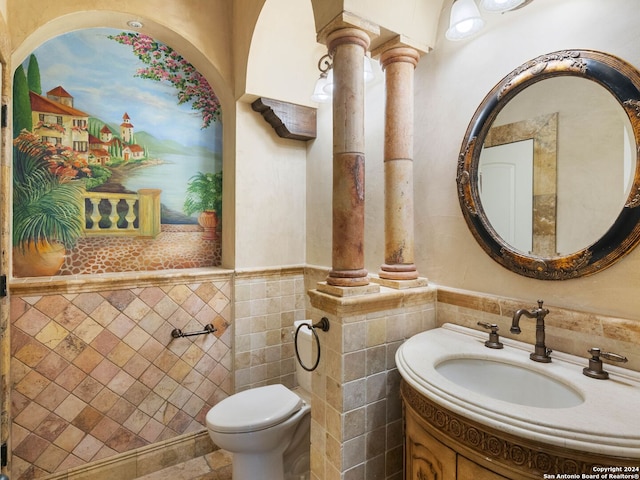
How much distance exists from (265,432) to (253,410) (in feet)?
0.46

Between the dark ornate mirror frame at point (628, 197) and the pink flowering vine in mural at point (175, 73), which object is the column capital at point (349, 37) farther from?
the pink flowering vine in mural at point (175, 73)

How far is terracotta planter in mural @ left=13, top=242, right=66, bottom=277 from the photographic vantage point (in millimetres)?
1920

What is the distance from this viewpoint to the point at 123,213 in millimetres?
2203

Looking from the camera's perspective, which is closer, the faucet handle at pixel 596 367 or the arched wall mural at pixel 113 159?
the faucet handle at pixel 596 367

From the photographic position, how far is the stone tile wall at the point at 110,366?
5.93ft

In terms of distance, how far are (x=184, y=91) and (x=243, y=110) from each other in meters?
0.44

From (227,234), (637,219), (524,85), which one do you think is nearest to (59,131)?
(227,234)

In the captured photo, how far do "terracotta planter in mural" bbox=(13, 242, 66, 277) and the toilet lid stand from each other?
1.29 m

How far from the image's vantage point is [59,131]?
2.01 meters

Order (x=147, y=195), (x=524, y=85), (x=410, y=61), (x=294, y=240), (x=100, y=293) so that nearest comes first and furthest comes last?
1. (x=524, y=85)
2. (x=410, y=61)
3. (x=100, y=293)
4. (x=147, y=195)
5. (x=294, y=240)

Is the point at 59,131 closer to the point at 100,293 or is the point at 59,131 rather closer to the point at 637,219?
the point at 100,293

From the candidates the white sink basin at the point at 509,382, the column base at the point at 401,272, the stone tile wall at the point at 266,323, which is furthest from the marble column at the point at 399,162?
the stone tile wall at the point at 266,323

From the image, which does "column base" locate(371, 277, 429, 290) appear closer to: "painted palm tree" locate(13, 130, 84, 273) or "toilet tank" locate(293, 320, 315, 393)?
"toilet tank" locate(293, 320, 315, 393)

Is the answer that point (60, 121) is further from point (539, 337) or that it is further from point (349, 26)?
point (539, 337)
